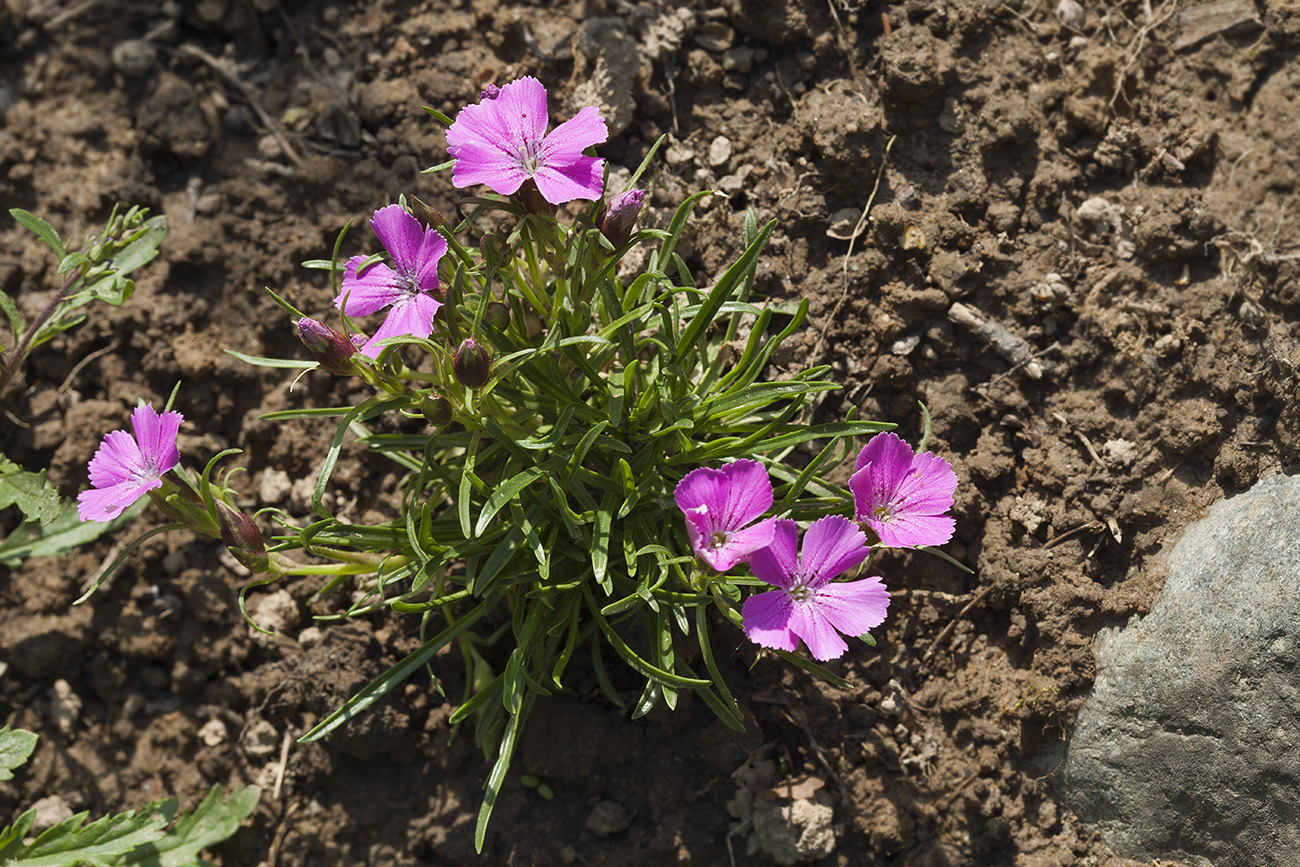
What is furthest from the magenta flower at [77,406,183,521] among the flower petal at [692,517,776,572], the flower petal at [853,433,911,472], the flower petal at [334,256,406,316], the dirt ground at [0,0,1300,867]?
the flower petal at [853,433,911,472]

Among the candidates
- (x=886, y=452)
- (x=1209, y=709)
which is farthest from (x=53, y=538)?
(x=1209, y=709)

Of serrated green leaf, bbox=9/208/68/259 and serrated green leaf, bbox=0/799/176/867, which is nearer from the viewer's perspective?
serrated green leaf, bbox=0/799/176/867

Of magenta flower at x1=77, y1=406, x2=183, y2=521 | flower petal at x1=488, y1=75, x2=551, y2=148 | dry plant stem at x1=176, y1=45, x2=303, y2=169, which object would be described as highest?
dry plant stem at x1=176, y1=45, x2=303, y2=169

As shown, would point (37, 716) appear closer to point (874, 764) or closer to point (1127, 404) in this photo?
point (874, 764)

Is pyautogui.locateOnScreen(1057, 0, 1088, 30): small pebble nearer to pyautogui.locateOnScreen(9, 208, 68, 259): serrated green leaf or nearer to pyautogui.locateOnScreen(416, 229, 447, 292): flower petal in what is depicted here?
pyautogui.locateOnScreen(416, 229, 447, 292): flower petal

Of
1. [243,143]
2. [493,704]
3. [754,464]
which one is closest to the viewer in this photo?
[754,464]

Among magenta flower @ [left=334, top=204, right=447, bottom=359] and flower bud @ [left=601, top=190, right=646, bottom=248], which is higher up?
flower bud @ [left=601, top=190, right=646, bottom=248]

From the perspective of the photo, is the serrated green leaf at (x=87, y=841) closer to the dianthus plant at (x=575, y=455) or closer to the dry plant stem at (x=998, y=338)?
the dianthus plant at (x=575, y=455)

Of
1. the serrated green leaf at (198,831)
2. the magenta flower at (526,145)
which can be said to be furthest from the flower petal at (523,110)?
the serrated green leaf at (198,831)

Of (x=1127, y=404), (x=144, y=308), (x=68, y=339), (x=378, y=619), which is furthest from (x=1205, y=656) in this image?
(x=68, y=339)
